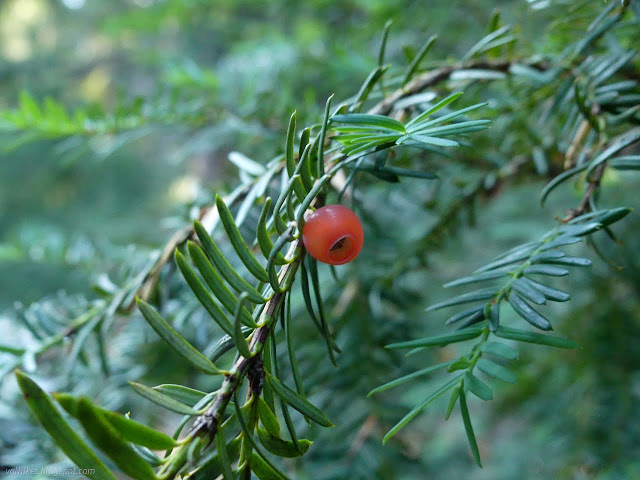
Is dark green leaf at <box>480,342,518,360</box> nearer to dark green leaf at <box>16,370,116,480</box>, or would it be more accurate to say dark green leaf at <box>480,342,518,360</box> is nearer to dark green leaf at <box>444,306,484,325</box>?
dark green leaf at <box>444,306,484,325</box>

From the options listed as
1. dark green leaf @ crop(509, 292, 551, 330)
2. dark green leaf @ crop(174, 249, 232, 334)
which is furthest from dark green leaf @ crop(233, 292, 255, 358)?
dark green leaf @ crop(509, 292, 551, 330)

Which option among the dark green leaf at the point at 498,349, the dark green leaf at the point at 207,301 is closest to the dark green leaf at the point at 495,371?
the dark green leaf at the point at 498,349

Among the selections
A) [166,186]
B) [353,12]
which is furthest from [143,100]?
[166,186]

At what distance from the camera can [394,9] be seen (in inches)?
29.5

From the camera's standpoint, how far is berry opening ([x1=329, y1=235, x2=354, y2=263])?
8.5 inches

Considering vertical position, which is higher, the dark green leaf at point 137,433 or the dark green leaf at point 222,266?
the dark green leaf at point 222,266

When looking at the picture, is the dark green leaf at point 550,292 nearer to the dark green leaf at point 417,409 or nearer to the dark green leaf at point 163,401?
the dark green leaf at point 417,409

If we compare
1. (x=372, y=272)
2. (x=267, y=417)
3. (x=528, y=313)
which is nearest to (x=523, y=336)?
(x=528, y=313)

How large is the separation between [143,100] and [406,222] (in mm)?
393

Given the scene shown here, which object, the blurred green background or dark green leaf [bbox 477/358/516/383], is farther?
the blurred green background

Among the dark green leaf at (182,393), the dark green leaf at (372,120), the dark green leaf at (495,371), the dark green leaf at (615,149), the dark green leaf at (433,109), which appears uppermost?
the dark green leaf at (372,120)

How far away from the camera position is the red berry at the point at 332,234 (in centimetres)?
21

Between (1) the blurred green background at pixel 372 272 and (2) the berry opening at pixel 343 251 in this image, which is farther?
(1) the blurred green background at pixel 372 272

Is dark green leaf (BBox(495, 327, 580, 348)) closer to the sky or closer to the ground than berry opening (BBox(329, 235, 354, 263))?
closer to the ground
